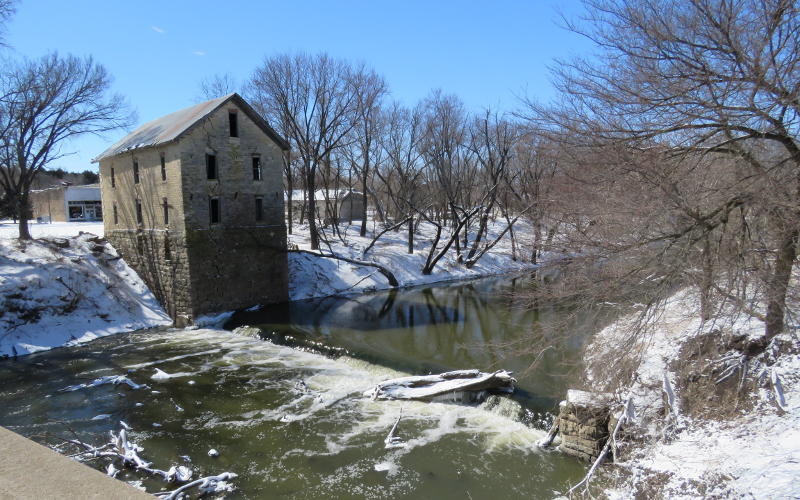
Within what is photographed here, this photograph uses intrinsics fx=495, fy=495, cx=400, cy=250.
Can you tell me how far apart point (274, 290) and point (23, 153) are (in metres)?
12.3

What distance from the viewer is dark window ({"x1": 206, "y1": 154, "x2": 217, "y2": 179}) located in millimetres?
19141

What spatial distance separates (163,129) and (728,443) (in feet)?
71.3

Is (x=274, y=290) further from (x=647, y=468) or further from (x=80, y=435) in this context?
(x=647, y=468)

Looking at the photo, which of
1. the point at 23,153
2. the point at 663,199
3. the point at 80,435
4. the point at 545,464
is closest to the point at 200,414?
the point at 80,435

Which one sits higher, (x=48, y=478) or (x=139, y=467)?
(x=48, y=478)

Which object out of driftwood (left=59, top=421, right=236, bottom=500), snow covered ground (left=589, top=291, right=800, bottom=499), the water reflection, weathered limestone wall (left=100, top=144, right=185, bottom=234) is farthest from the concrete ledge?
weathered limestone wall (left=100, top=144, right=185, bottom=234)

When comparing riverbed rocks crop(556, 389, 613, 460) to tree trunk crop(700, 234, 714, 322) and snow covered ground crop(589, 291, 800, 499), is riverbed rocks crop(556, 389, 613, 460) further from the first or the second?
tree trunk crop(700, 234, 714, 322)

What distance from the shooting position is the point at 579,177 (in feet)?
25.6

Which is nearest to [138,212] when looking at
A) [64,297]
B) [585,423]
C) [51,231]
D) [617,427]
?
[64,297]

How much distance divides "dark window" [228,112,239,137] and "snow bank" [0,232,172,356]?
740 cm

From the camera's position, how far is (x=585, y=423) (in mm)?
8453

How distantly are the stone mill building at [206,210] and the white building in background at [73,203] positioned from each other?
792 inches

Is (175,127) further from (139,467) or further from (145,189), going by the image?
(139,467)

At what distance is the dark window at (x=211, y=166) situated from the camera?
1914 cm
